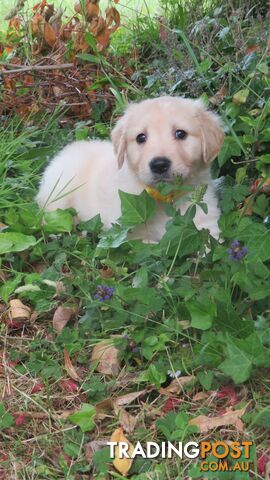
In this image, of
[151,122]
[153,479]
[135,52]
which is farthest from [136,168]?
[135,52]

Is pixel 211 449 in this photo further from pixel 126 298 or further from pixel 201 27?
pixel 201 27

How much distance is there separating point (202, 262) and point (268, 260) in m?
0.26

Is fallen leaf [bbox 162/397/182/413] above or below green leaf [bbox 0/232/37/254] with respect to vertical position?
below

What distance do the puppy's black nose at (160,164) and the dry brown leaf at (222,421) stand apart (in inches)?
47.5

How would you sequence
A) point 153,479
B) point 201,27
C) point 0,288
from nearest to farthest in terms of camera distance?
1. point 153,479
2. point 0,288
3. point 201,27

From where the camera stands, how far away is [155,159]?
10.5ft

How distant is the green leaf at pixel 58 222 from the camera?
357cm

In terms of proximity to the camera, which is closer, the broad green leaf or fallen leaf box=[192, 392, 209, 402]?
fallen leaf box=[192, 392, 209, 402]

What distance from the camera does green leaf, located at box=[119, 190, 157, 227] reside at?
318 cm

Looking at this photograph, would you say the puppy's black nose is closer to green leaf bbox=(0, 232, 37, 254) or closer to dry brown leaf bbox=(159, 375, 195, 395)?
green leaf bbox=(0, 232, 37, 254)

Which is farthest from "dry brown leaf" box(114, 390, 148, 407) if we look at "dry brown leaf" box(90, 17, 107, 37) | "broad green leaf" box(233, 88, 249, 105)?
"dry brown leaf" box(90, 17, 107, 37)

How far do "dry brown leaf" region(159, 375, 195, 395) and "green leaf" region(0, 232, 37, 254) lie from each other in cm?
115

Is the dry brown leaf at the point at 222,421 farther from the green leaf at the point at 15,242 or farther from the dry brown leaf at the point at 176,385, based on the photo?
the green leaf at the point at 15,242

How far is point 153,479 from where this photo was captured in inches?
87.2
